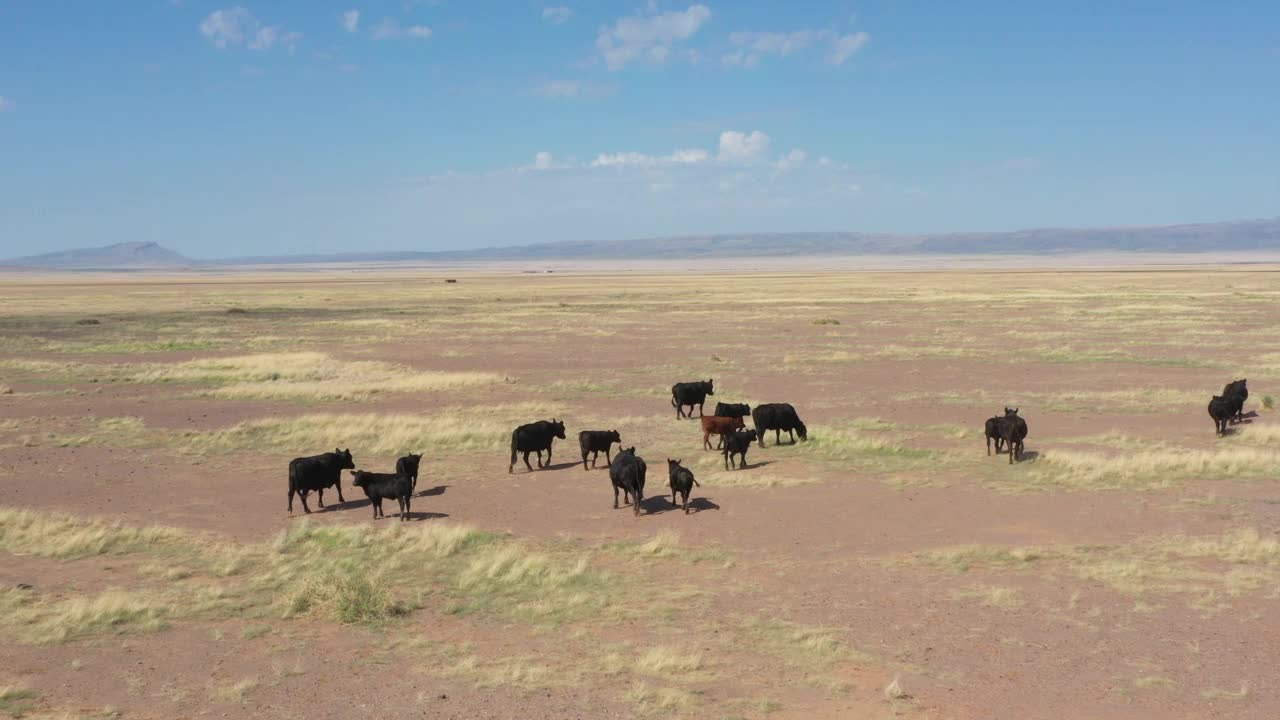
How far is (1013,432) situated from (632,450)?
851 centimetres

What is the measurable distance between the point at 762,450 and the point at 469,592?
10.8m

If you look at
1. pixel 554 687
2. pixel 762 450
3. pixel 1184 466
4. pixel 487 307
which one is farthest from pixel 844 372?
pixel 487 307

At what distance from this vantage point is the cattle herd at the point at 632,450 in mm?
17141

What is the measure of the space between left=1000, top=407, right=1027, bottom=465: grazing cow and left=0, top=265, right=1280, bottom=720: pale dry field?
0.36 metres

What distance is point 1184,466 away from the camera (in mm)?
20016

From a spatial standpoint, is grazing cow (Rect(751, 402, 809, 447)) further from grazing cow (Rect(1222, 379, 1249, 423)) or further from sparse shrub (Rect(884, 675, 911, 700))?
sparse shrub (Rect(884, 675, 911, 700))

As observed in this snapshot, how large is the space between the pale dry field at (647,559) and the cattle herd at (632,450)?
0.48m

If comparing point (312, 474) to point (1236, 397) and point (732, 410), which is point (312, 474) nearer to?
point (732, 410)

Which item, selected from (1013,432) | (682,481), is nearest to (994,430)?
(1013,432)

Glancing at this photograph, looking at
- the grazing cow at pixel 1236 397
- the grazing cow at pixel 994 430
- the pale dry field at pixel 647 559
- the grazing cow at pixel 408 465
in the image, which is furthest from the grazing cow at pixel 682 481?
the grazing cow at pixel 1236 397

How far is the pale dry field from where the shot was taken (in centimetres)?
1019

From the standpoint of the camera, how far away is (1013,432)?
2061 centimetres

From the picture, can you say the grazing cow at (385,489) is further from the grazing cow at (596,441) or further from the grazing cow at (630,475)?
the grazing cow at (596,441)

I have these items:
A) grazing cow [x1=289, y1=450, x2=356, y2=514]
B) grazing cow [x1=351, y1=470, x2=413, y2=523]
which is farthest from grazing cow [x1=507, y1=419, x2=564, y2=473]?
grazing cow [x1=289, y1=450, x2=356, y2=514]
